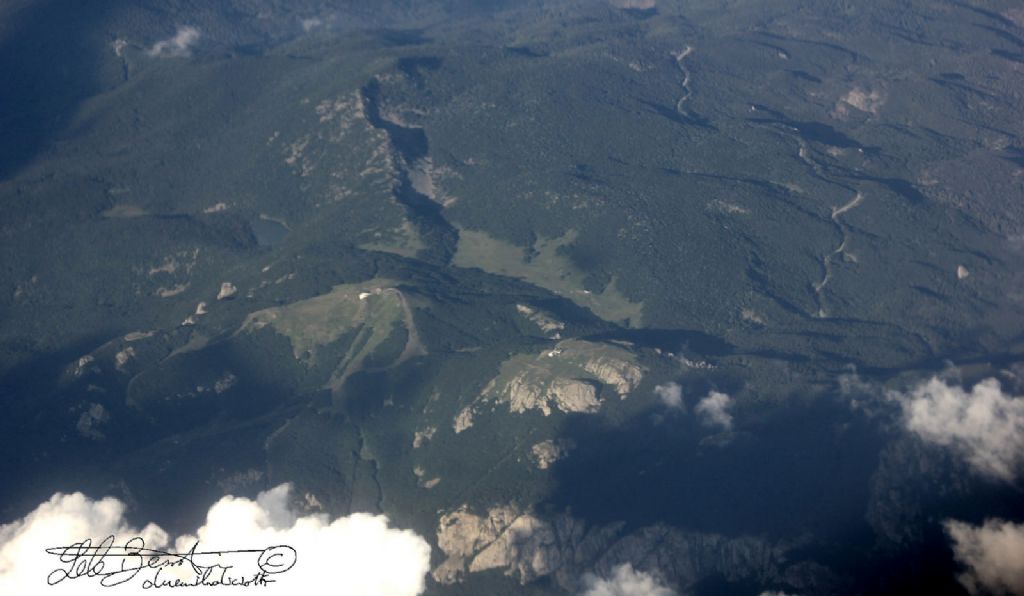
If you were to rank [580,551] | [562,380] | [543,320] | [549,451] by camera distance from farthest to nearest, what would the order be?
1. [543,320]
2. [562,380]
3. [549,451]
4. [580,551]

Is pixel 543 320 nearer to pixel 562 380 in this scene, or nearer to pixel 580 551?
pixel 562 380

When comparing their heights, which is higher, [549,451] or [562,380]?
[562,380]

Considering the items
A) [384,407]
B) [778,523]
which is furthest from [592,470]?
[384,407]

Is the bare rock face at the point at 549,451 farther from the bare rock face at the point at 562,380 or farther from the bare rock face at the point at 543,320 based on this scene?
the bare rock face at the point at 543,320

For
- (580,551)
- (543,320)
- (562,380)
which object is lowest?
(543,320)

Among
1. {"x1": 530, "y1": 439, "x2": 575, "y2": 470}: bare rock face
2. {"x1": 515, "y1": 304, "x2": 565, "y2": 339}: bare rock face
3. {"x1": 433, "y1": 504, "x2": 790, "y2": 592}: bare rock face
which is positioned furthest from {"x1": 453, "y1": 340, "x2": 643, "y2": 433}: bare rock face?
{"x1": 433, "y1": 504, "x2": 790, "y2": 592}: bare rock face

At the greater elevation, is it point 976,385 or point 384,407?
point 976,385

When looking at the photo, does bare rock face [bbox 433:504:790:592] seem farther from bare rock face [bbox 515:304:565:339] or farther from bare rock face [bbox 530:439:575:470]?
bare rock face [bbox 515:304:565:339]

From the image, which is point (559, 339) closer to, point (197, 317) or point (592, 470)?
point (592, 470)

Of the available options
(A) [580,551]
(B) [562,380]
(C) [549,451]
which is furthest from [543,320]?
(A) [580,551]
